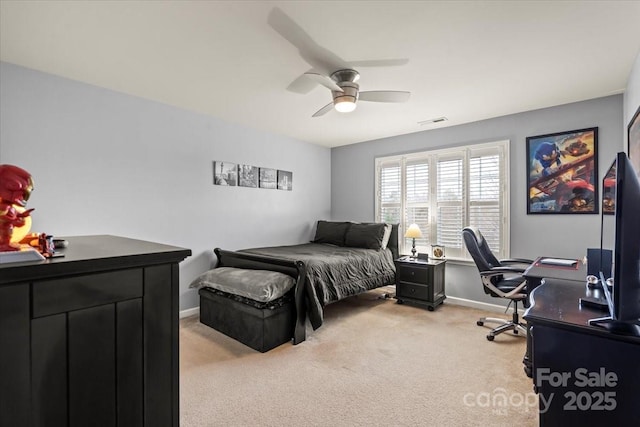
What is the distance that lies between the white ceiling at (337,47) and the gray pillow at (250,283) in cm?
184

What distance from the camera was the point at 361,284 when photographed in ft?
12.2

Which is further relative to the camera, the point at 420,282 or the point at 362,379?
the point at 420,282

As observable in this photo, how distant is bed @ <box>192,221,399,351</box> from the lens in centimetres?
281

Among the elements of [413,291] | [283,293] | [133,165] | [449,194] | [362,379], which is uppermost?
[133,165]

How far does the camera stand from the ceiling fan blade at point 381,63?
2.41m

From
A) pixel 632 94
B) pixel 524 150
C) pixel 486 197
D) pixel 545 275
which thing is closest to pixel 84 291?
pixel 545 275

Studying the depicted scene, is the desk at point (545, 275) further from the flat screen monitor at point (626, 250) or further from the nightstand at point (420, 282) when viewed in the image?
the nightstand at point (420, 282)

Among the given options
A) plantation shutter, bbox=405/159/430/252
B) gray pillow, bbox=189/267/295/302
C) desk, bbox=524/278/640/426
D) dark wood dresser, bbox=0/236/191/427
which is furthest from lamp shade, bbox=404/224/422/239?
dark wood dresser, bbox=0/236/191/427

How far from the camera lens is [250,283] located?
9.47ft

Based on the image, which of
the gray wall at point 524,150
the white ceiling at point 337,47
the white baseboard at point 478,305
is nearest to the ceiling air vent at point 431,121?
the gray wall at point 524,150

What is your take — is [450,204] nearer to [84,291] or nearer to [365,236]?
[365,236]

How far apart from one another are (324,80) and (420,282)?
2817 millimetres

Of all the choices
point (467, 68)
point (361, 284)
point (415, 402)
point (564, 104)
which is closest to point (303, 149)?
point (361, 284)

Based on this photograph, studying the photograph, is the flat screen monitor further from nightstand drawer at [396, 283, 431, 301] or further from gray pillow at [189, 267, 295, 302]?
nightstand drawer at [396, 283, 431, 301]
